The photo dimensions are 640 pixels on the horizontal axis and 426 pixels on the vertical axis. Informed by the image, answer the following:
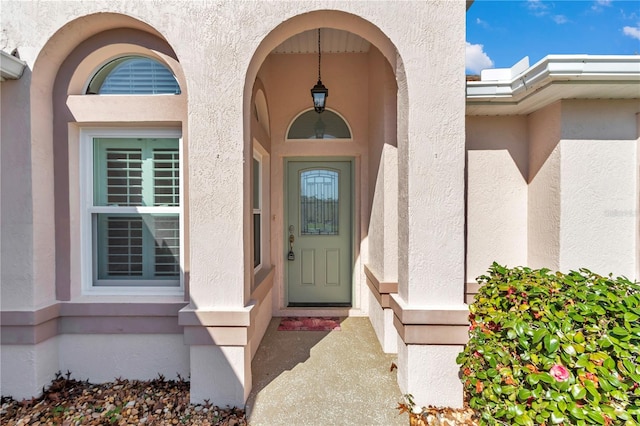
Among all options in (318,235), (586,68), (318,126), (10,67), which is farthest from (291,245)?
(586,68)

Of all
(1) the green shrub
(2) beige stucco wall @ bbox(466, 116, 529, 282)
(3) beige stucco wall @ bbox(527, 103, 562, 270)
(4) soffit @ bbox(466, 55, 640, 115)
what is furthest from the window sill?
(3) beige stucco wall @ bbox(527, 103, 562, 270)

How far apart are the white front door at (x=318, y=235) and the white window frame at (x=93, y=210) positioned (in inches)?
77.1

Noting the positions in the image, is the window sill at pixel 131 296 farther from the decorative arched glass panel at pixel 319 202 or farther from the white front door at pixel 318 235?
the decorative arched glass panel at pixel 319 202

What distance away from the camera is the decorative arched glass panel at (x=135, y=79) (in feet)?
9.90

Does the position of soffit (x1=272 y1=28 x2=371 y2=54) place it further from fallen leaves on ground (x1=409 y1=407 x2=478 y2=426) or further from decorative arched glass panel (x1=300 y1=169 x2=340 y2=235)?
fallen leaves on ground (x1=409 y1=407 x2=478 y2=426)

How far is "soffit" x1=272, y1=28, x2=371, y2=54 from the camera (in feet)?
13.1

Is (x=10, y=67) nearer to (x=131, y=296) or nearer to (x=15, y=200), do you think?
(x=15, y=200)

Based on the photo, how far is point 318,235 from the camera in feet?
15.3

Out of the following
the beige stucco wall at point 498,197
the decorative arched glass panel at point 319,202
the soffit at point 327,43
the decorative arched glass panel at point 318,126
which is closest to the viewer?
the beige stucco wall at point 498,197

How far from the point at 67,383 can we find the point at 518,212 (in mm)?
5026

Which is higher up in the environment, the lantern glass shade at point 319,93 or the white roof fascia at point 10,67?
the lantern glass shade at point 319,93

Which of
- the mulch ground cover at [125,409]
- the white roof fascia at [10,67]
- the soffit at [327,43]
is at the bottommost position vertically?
the mulch ground cover at [125,409]

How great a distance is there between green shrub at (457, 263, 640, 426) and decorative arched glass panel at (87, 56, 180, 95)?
3.76 metres

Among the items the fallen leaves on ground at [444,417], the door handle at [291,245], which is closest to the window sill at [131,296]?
the door handle at [291,245]
